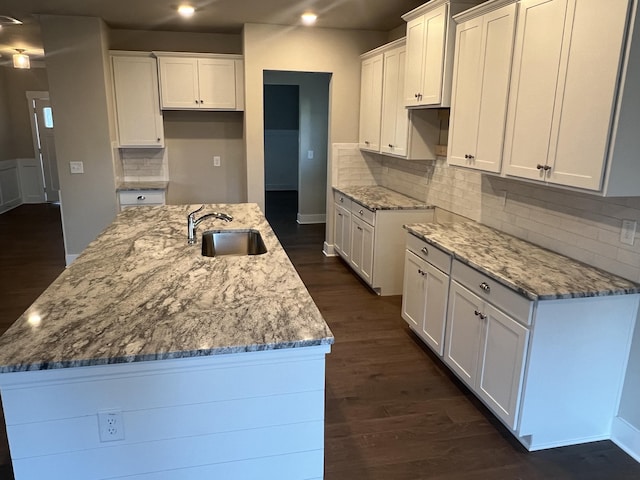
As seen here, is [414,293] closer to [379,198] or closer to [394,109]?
[379,198]

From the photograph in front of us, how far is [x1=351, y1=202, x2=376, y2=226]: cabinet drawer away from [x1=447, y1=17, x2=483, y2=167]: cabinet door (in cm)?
121

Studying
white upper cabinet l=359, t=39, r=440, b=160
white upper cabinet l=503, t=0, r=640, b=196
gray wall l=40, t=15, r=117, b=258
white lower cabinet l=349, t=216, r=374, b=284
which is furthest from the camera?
gray wall l=40, t=15, r=117, b=258

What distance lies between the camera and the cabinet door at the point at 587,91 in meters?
2.04

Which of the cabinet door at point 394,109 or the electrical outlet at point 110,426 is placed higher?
the cabinet door at point 394,109

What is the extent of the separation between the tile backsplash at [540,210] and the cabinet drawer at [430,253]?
1.87 ft

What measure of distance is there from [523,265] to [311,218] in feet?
17.7

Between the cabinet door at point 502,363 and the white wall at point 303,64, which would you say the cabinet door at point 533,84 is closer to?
the cabinet door at point 502,363

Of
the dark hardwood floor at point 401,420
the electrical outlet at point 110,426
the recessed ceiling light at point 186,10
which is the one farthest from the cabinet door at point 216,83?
the electrical outlet at point 110,426

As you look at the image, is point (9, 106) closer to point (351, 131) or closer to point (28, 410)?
point (351, 131)

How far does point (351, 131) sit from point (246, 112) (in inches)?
48.7

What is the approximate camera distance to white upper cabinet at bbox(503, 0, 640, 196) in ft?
6.65

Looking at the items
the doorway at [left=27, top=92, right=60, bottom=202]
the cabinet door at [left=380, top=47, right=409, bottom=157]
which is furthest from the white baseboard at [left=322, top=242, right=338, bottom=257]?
the doorway at [left=27, top=92, right=60, bottom=202]

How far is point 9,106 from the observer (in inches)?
353

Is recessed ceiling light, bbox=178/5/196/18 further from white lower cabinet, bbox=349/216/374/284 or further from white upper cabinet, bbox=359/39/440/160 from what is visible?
white lower cabinet, bbox=349/216/374/284
